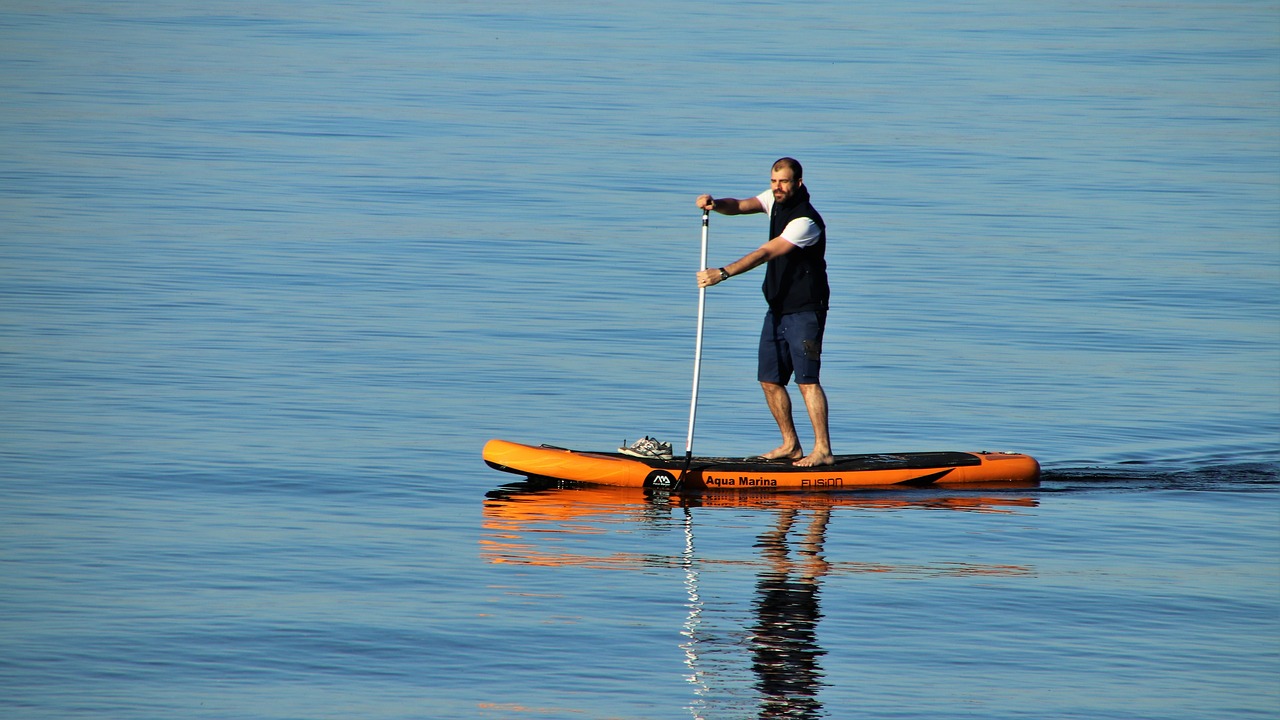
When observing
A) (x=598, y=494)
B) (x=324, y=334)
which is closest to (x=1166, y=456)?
(x=598, y=494)

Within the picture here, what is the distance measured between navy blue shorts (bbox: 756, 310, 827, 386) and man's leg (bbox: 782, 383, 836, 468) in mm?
73

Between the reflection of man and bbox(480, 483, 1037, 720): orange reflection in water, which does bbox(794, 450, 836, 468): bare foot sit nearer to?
bbox(480, 483, 1037, 720): orange reflection in water

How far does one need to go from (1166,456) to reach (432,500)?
6122 millimetres

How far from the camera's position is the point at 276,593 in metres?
10.2

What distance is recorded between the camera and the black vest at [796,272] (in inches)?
504

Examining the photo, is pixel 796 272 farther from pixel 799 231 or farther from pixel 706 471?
pixel 706 471

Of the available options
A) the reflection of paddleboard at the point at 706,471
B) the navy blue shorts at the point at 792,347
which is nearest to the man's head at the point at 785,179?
the navy blue shorts at the point at 792,347

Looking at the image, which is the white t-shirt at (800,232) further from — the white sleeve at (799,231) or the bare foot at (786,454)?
the bare foot at (786,454)

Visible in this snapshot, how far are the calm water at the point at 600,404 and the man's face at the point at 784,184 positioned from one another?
2202 mm

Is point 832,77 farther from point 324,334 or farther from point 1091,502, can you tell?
point 1091,502

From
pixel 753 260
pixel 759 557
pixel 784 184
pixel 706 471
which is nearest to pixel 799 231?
pixel 784 184

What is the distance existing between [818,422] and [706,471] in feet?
2.97

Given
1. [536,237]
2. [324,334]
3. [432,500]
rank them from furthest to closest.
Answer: [536,237]
[324,334]
[432,500]

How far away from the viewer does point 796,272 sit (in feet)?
42.3
